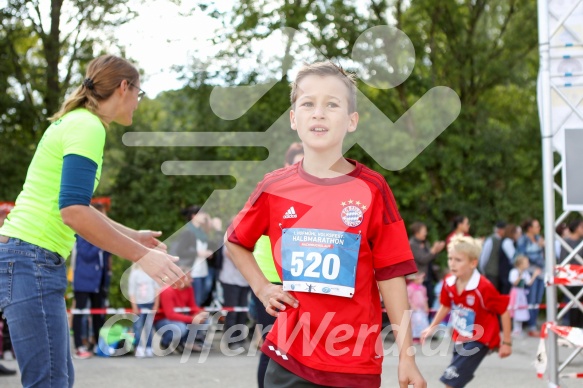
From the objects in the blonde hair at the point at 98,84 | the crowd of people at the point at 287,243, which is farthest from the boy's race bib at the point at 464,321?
the blonde hair at the point at 98,84

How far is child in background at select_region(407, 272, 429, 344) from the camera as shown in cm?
1073

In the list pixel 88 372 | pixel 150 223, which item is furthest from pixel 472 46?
pixel 88 372

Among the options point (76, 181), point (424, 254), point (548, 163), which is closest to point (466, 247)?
point (548, 163)

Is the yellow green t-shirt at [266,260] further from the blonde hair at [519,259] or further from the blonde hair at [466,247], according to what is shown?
the blonde hair at [519,259]

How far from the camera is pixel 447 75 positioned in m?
17.9

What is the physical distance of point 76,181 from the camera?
3111 millimetres

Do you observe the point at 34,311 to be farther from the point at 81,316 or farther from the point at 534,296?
the point at 534,296

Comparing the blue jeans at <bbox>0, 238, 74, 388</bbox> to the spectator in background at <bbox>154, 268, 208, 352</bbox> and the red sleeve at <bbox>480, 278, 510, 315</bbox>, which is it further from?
the spectator in background at <bbox>154, 268, 208, 352</bbox>

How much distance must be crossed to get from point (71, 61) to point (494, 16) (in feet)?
A: 30.2

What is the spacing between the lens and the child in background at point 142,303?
30.0 ft

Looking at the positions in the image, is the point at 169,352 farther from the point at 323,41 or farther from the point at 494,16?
the point at 494,16

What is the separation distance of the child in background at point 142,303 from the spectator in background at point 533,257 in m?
5.64

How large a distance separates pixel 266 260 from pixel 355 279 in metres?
2.01

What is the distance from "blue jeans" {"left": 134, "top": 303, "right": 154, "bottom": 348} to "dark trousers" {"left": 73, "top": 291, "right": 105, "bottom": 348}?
438 mm
